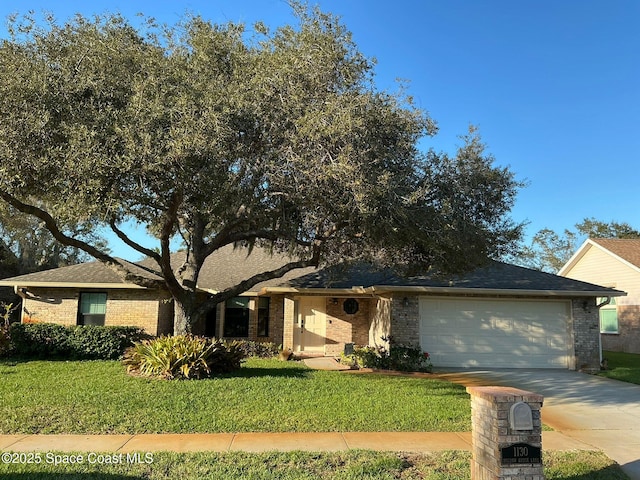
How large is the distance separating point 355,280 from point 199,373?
8.22m

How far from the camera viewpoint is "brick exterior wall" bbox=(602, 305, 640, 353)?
77.4 ft

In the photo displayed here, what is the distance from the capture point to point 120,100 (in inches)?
362

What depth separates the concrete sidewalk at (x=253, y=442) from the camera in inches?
267

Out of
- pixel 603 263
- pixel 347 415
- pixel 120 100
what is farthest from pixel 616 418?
pixel 603 263

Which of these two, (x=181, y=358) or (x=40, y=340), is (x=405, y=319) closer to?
(x=181, y=358)

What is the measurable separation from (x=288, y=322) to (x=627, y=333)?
1669cm

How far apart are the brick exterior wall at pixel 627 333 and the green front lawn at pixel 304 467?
20.1 m

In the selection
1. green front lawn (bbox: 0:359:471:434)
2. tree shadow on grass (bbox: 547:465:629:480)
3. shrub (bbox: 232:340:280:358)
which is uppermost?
shrub (bbox: 232:340:280:358)

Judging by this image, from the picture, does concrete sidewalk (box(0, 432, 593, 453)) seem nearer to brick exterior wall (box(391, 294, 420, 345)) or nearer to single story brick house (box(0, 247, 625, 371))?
single story brick house (box(0, 247, 625, 371))

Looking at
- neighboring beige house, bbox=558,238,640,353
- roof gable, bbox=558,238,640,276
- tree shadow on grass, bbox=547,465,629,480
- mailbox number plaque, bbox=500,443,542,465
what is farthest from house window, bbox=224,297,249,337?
roof gable, bbox=558,238,640,276

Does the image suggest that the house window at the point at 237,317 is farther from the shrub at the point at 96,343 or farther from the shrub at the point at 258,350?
the shrub at the point at 96,343

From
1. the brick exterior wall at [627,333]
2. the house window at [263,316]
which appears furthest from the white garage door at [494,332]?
the brick exterior wall at [627,333]

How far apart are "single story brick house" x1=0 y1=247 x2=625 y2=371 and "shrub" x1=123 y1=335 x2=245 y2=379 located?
4669 millimetres

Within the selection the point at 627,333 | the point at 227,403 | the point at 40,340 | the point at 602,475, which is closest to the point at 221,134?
the point at 227,403
